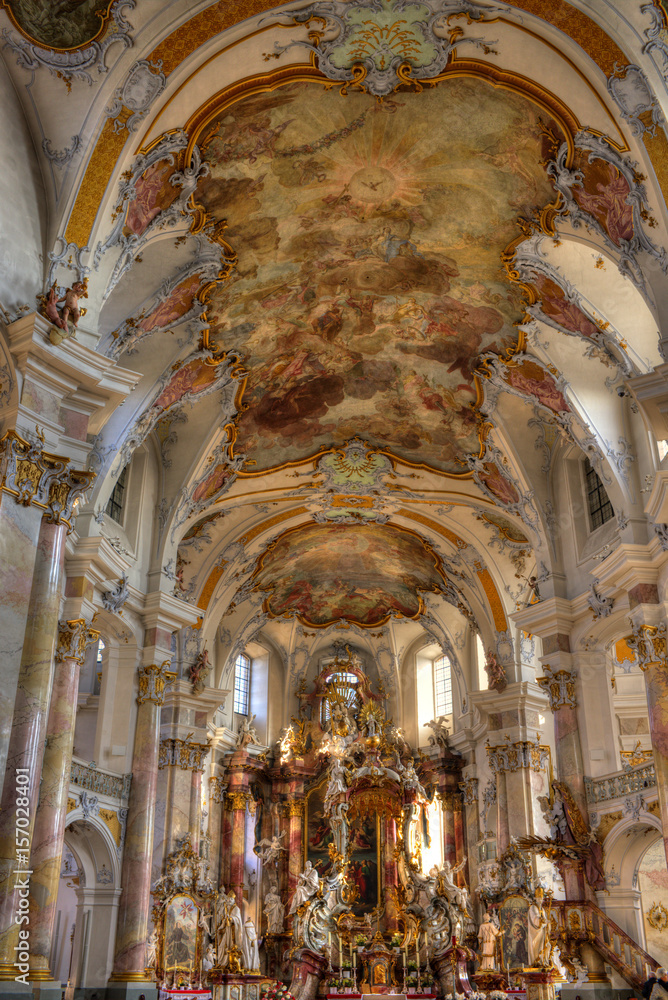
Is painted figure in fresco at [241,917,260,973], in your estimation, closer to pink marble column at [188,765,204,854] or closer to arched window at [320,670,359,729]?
pink marble column at [188,765,204,854]

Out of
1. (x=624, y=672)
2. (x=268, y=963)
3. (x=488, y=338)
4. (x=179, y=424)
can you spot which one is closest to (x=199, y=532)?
(x=179, y=424)

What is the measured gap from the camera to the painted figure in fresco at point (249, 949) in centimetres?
2391

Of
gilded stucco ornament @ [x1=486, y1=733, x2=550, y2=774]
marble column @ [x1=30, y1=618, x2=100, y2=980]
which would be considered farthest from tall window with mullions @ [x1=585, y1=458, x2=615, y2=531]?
marble column @ [x1=30, y1=618, x2=100, y2=980]

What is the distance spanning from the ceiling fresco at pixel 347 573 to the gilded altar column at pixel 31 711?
16.2m

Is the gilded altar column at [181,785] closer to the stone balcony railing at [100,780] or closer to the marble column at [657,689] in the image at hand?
the stone balcony railing at [100,780]

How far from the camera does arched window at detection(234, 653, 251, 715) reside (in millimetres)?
34219

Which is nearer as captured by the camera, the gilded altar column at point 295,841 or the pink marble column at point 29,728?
the pink marble column at point 29,728

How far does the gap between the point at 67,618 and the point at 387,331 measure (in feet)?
30.1

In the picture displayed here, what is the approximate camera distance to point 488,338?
1934 centimetres

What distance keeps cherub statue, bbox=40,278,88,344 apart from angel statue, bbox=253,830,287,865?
23451 mm

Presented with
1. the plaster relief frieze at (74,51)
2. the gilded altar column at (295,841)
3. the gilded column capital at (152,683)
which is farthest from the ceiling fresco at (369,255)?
the gilded altar column at (295,841)

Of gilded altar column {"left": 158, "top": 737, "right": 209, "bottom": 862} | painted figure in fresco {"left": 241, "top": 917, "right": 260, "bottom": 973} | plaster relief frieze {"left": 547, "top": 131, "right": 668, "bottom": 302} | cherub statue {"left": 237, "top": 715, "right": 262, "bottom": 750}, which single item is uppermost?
plaster relief frieze {"left": 547, "top": 131, "right": 668, "bottom": 302}

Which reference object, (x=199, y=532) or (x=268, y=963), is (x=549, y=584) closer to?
(x=199, y=532)

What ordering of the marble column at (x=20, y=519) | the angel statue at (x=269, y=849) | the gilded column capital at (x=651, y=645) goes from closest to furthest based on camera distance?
the marble column at (x=20, y=519), the gilded column capital at (x=651, y=645), the angel statue at (x=269, y=849)
